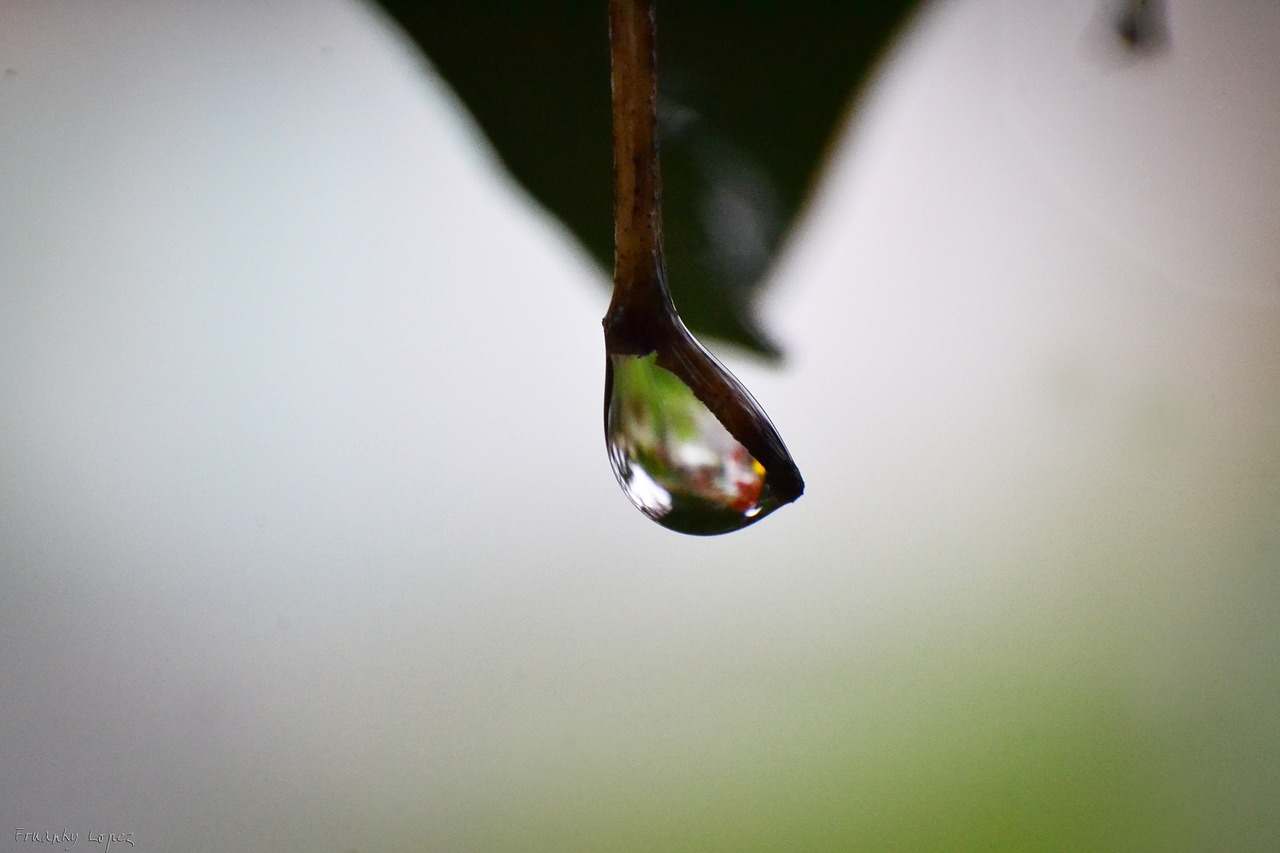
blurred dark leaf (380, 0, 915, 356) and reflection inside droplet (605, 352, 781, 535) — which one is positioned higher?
blurred dark leaf (380, 0, 915, 356)

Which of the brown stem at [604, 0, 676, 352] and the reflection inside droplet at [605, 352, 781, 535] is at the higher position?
the brown stem at [604, 0, 676, 352]

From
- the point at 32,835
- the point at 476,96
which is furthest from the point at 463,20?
the point at 32,835

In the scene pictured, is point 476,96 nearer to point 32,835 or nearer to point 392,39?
point 392,39

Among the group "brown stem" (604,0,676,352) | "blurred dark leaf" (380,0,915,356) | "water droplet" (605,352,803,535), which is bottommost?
"water droplet" (605,352,803,535)

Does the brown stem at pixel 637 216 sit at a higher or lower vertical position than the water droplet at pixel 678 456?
higher

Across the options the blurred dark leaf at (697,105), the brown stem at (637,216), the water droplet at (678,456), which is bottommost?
the water droplet at (678,456)
